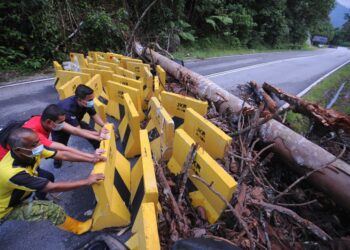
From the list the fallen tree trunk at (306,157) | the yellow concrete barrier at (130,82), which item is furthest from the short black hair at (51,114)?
the fallen tree trunk at (306,157)

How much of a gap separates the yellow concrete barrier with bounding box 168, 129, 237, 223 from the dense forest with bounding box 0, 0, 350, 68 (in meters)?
9.81

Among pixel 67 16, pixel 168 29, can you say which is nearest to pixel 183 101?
pixel 67 16

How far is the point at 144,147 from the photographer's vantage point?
10.7ft

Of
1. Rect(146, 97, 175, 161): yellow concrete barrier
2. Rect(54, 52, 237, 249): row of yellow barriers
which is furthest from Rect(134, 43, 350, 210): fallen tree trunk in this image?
Rect(146, 97, 175, 161): yellow concrete barrier

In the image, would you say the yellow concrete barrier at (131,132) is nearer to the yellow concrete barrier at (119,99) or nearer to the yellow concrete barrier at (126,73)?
the yellow concrete barrier at (119,99)

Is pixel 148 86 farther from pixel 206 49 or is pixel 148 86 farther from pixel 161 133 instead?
pixel 206 49

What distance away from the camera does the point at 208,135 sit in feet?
12.0

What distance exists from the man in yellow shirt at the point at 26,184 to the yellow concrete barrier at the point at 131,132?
1.52m

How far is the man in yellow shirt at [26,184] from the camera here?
2.57 meters

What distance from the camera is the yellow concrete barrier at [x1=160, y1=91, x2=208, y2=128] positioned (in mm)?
4578

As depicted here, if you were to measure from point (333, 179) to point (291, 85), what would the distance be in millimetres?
8603

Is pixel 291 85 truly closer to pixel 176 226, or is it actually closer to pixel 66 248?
pixel 176 226

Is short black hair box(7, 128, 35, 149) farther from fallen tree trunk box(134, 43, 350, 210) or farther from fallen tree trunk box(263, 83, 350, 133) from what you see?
fallen tree trunk box(263, 83, 350, 133)

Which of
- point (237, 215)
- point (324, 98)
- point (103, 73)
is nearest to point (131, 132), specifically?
point (237, 215)
